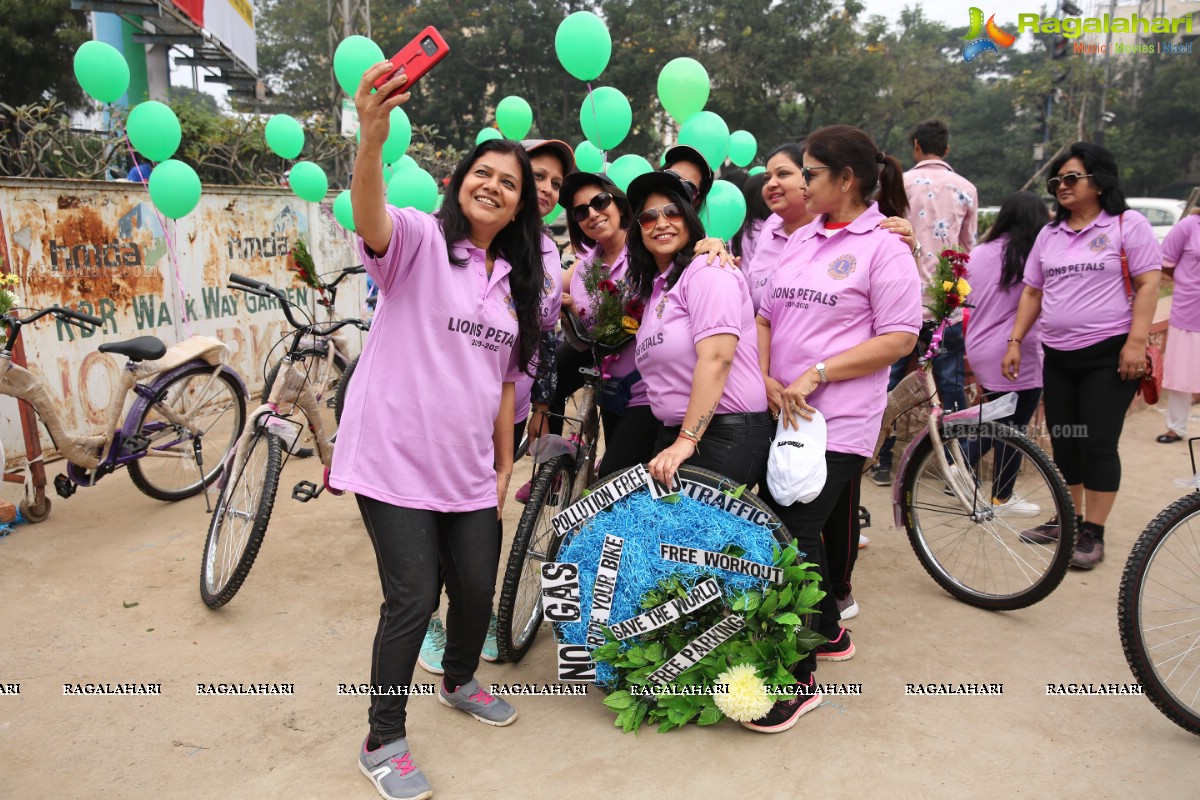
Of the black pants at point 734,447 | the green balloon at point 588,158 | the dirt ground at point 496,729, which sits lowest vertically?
the dirt ground at point 496,729

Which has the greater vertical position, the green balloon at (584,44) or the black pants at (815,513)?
the green balloon at (584,44)

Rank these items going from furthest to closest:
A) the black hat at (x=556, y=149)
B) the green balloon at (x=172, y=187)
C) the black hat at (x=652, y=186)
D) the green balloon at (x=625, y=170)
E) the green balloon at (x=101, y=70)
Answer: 1. the green balloon at (x=101, y=70)
2. the green balloon at (x=172, y=187)
3. the green balloon at (x=625, y=170)
4. the black hat at (x=556, y=149)
5. the black hat at (x=652, y=186)

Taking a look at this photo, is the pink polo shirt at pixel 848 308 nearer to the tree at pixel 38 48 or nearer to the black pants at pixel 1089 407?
the black pants at pixel 1089 407

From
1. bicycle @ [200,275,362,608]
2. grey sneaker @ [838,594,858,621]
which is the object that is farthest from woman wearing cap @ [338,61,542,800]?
grey sneaker @ [838,594,858,621]

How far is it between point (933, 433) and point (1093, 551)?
112 centimetres

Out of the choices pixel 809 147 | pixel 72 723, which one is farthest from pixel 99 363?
pixel 809 147

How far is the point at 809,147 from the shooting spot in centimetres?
269

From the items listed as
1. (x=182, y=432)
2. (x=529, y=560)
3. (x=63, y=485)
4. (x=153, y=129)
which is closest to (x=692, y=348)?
(x=529, y=560)

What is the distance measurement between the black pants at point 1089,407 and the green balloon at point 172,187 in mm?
4797

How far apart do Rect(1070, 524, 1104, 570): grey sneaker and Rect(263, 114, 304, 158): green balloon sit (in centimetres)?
582

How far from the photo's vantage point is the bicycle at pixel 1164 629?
2512 millimetres

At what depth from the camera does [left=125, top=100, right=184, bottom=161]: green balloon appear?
4.99 meters

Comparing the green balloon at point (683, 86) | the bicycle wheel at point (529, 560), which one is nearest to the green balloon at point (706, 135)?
the green balloon at point (683, 86)

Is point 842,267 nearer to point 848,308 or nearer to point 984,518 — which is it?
point 848,308
